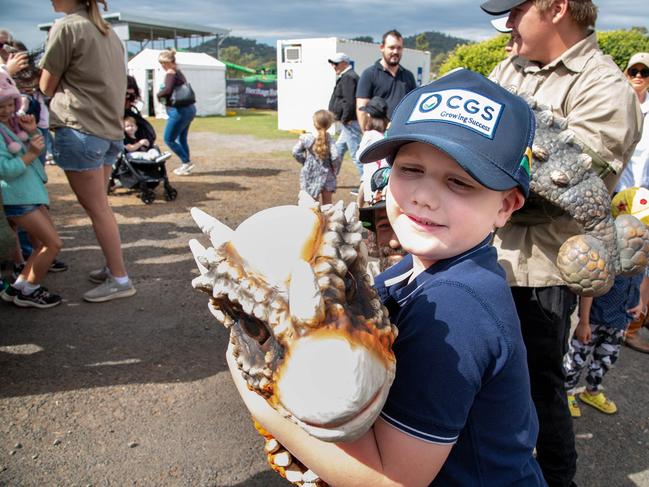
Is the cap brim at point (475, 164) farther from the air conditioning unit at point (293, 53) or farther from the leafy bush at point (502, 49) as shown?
the air conditioning unit at point (293, 53)

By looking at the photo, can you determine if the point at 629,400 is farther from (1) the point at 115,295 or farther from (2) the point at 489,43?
(2) the point at 489,43

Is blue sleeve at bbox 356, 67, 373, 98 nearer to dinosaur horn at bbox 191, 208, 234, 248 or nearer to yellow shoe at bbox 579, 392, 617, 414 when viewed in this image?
yellow shoe at bbox 579, 392, 617, 414

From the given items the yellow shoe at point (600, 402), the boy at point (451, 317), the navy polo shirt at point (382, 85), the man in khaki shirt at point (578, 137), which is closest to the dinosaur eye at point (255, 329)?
the boy at point (451, 317)

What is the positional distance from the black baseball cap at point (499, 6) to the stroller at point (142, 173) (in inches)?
Result: 282

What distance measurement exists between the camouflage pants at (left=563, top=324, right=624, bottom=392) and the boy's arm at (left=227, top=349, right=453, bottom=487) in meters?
2.72

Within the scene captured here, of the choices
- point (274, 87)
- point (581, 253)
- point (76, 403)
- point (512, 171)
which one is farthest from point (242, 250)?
point (274, 87)

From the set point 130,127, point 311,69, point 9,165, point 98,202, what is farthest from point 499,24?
point 311,69

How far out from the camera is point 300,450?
114 centimetres

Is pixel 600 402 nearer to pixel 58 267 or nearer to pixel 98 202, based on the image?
pixel 98 202

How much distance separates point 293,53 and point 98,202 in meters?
15.6

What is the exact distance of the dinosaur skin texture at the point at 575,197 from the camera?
74.7 inches

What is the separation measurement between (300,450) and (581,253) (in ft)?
4.50

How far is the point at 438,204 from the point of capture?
1186 mm

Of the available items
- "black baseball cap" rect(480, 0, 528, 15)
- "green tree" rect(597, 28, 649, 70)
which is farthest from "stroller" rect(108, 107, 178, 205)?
"green tree" rect(597, 28, 649, 70)
